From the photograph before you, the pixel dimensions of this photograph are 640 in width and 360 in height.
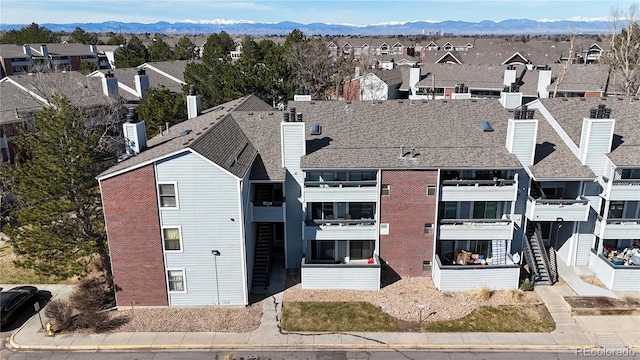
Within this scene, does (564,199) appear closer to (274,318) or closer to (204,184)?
(274,318)

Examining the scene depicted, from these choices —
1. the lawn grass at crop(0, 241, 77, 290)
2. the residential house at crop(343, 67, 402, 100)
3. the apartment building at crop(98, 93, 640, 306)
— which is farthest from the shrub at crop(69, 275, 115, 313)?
the residential house at crop(343, 67, 402, 100)

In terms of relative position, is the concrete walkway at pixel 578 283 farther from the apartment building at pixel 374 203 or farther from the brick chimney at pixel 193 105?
the brick chimney at pixel 193 105

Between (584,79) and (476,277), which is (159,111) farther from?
(584,79)

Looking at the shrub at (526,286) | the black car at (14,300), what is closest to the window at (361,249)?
the shrub at (526,286)

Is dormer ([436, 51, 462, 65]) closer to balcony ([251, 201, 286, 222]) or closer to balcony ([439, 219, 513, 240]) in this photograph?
balcony ([439, 219, 513, 240])

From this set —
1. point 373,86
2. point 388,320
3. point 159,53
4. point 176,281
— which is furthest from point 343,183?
point 159,53

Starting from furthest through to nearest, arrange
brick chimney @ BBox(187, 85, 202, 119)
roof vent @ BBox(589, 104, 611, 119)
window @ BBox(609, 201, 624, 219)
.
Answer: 1. brick chimney @ BBox(187, 85, 202, 119)
2. window @ BBox(609, 201, 624, 219)
3. roof vent @ BBox(589, 104, 611, 119)
